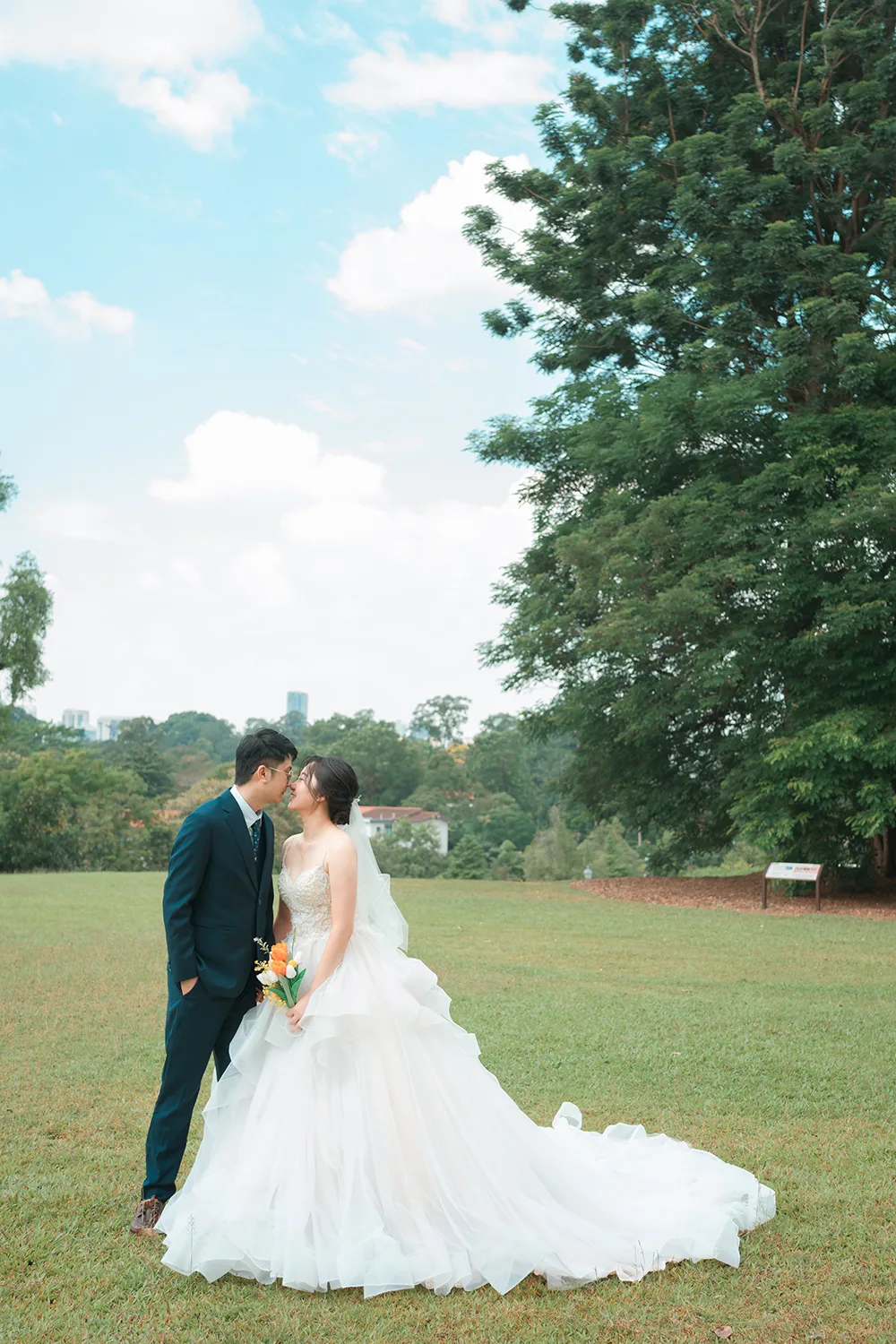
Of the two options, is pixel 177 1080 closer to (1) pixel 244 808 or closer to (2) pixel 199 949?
(2) pixel 199 949

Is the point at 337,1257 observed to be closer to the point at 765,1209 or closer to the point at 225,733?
the point at 765,1209

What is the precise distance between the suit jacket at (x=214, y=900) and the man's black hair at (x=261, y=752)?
14cm

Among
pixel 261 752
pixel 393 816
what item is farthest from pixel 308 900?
pixel 393 816

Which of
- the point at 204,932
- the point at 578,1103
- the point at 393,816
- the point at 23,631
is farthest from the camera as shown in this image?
the point at 393,816

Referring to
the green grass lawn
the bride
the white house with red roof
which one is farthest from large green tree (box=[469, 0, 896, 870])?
the white house with red roof

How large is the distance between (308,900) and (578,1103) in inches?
120

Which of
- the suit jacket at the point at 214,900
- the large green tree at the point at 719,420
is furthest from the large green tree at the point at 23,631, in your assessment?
the suit jacket at the point at 214,900

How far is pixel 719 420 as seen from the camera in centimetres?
2011

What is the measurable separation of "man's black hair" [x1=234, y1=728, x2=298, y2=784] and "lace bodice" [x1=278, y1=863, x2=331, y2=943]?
508 millimetres

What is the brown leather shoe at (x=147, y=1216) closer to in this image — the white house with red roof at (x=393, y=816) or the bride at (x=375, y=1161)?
the bride at (x=375, y=1161)

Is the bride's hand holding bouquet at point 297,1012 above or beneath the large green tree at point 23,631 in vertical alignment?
beneath

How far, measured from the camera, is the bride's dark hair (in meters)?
4.91

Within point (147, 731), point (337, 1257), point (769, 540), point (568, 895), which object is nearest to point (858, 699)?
point (769, 540)

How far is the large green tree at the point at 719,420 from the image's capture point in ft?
62.7
